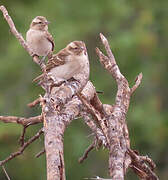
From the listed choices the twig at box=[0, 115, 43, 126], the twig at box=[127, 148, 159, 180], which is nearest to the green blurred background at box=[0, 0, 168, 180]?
the twig at box=[127, 148, 159, 180]

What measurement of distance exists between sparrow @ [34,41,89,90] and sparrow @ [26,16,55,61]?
198cm

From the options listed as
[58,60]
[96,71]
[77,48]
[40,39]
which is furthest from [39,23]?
[96,71]

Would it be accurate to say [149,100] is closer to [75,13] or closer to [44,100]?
[75,13]

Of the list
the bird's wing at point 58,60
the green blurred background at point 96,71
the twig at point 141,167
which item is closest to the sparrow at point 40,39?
the bird's wing at point 58,60

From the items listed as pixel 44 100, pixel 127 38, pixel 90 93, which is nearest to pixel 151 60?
pixel 127 38

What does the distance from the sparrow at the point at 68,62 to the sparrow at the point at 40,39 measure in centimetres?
198

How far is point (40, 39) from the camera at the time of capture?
9.54 meters

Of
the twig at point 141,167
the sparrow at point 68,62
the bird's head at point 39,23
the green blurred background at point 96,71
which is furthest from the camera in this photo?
the green blurred background at point 96,71

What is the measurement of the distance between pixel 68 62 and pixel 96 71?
32.6 feet

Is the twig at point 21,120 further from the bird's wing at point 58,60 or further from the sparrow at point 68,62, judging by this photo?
the bird's wing at point 58,60

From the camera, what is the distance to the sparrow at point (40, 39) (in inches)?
369

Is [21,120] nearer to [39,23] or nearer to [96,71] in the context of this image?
[39,23]

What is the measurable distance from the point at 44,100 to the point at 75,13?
44.0ft

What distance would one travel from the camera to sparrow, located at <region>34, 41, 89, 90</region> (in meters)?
6.70
